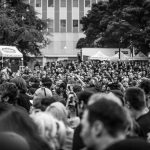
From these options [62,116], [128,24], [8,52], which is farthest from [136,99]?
[128,24]

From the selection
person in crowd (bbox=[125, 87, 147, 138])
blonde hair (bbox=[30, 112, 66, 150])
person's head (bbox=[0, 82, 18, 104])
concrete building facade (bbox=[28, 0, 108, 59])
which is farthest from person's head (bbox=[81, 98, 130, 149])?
concrete building facade (bbox=[28, 0, 108, 59])

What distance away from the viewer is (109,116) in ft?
9.43

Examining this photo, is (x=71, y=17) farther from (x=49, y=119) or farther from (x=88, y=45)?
(x=49, y=119)

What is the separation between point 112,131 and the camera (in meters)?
2.88

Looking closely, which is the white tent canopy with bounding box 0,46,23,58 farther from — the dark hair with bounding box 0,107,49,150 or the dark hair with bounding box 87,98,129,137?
the dark hair with bounding box 87,98,129,137

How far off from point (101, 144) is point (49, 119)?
3.23 ft

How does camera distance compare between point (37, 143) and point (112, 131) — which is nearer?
point (112, 131)

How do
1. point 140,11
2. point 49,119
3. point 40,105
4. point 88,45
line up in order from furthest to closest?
point 88,45 → point 140,11 → point 40,105 → point 49,119

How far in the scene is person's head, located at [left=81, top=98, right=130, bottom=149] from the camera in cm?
287

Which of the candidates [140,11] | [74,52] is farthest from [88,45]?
[140,11]

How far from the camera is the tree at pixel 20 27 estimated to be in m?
41.8

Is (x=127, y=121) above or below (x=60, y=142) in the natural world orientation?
above

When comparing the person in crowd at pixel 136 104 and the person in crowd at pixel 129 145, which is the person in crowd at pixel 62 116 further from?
the person in crowd at pixel 129 145

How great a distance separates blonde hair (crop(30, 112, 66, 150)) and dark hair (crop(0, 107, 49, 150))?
21cm
